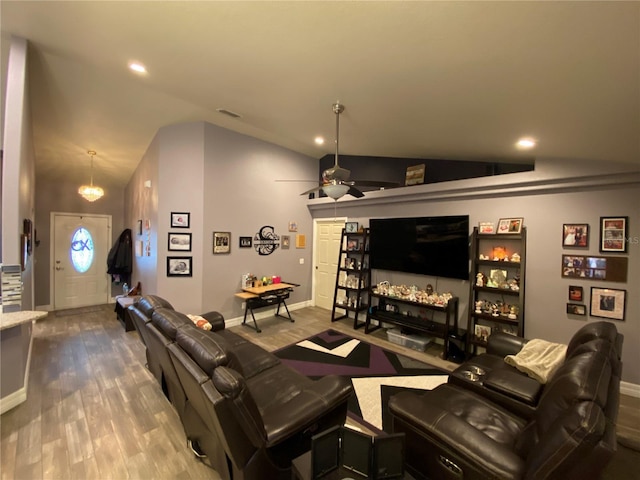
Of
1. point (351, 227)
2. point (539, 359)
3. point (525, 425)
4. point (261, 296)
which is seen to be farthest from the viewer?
point (351, 227)

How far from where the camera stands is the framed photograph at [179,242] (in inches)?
167

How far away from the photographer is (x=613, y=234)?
2.88 m

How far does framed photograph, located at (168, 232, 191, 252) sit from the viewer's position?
423 centimetres

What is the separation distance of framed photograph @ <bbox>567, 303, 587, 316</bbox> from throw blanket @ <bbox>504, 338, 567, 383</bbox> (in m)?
1.09

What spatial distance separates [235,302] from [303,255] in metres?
1.81

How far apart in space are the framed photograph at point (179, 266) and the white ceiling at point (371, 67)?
219cm

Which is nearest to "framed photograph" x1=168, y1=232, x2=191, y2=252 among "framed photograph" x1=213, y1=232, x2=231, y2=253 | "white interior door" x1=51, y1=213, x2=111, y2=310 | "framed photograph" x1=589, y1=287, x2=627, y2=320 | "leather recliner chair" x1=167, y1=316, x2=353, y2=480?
"framed photograph" x1=213, y1=232, x2=231, y2=253

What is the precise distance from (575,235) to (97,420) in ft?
17.1

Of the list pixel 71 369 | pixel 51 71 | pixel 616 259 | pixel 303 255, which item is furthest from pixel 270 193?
pixel 616 259

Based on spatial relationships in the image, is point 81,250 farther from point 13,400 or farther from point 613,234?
point 613,234

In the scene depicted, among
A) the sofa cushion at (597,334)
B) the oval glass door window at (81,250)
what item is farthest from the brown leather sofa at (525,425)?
the oval glass door window at (81,250)

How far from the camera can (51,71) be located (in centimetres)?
290

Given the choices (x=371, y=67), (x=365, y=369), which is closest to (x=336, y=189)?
(x=371, y=67)

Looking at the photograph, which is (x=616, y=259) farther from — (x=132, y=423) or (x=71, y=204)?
(x=71, y=204)
